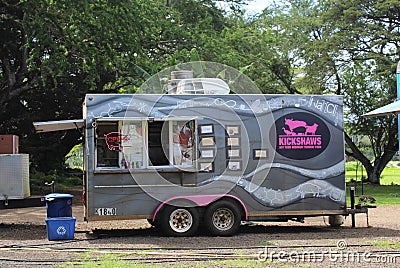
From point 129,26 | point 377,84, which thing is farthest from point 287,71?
point 129,26

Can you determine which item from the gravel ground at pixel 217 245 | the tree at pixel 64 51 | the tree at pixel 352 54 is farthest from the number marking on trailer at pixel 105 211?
the tree at pixel 352 54

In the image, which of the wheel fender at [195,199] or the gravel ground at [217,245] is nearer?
the gravel ground at [217,245]

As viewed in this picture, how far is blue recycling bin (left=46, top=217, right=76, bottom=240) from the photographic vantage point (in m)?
12.1

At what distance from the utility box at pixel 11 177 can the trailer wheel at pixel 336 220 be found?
6.57 metres

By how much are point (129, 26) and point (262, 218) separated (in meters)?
9.54

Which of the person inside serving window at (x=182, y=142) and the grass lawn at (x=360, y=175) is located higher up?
the person inside serving window at (x=182, y=142)

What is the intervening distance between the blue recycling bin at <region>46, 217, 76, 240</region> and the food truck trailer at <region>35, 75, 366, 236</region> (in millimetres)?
404

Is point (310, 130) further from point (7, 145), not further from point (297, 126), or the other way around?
point (7, 145)

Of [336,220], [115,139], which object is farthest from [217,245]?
[336,220]

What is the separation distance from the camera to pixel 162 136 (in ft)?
41.2

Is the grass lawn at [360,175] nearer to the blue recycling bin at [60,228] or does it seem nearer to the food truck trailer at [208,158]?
the food truck trailer at [208,158]

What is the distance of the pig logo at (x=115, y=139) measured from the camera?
12.4 metres

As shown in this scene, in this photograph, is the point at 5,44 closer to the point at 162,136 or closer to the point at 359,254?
the point at 162,136

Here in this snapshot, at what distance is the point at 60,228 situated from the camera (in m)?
12.2
